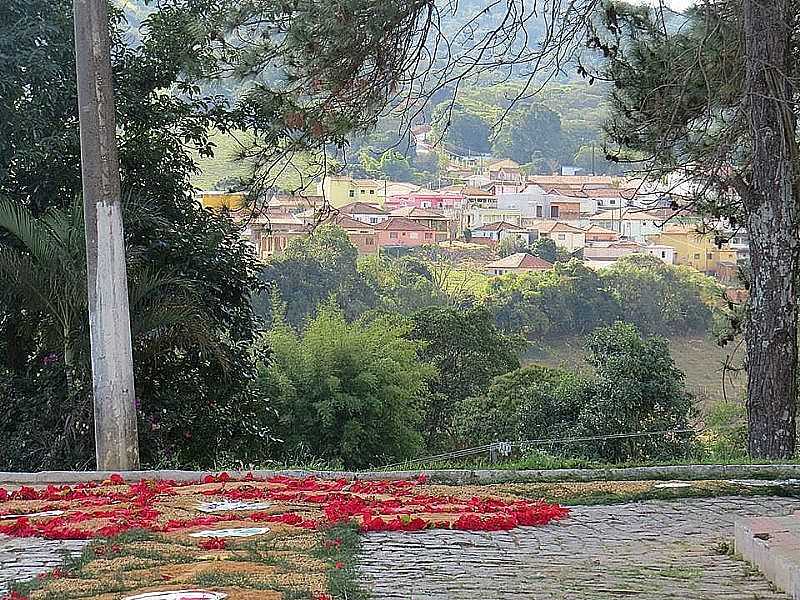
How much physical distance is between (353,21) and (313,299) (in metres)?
28.3

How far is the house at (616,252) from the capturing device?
151ft

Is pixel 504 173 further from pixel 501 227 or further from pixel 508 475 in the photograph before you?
pixel 508 475

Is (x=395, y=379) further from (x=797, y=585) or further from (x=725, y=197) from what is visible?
(x=797, y=585)

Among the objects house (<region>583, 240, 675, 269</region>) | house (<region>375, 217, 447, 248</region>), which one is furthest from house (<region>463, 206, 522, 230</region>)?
house (<region>583, 240, 675, 269</region>)

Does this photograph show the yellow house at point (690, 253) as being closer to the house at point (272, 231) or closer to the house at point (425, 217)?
the house at point (425, 217)

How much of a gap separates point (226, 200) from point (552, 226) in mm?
40839

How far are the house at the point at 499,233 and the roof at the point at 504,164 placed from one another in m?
4.47

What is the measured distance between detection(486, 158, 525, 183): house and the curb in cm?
4490

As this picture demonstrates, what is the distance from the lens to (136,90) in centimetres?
1139

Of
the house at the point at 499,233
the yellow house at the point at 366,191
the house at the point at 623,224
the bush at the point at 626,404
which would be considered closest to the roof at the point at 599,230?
the house at the point at 623,224

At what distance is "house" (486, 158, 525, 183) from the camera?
52.6m

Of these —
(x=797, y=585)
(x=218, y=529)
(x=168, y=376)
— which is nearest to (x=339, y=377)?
(x=168, y=376)

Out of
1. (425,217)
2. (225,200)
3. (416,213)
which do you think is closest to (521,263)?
(425,217)

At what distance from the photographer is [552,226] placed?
170ft
